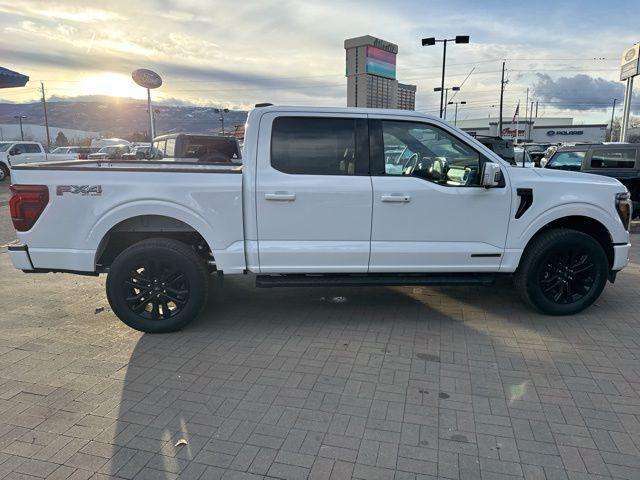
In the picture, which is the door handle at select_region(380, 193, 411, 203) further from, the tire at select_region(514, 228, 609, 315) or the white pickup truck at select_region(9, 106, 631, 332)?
the tire at select_region(514, 228, 609, 315)

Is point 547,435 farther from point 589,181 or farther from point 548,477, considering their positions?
point 589,181

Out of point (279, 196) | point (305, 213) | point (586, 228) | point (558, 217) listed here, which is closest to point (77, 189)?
point (279, 196)

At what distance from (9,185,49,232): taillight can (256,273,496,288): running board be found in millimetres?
2006

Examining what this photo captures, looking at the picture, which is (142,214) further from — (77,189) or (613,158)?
(613,158)

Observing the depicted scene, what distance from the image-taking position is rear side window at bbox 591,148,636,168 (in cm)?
1001

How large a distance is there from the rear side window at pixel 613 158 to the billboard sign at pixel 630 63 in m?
14.0

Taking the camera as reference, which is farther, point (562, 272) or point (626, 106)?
point (626, 106)

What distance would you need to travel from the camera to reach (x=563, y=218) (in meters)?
4.64

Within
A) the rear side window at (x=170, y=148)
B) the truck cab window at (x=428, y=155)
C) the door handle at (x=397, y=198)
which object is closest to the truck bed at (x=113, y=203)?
the door handle at (x=397, y=198)

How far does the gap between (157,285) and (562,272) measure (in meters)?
3.95

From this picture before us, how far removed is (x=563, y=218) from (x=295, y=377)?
3099 mm

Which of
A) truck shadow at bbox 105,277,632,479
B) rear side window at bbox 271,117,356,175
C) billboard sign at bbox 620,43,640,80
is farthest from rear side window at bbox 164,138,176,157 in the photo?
billboard sign at bbox 620,43,640,80

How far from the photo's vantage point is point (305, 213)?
4.18 m

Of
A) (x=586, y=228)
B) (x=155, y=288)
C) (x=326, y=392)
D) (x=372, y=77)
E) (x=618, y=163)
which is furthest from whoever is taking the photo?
(x=372, y=77)
